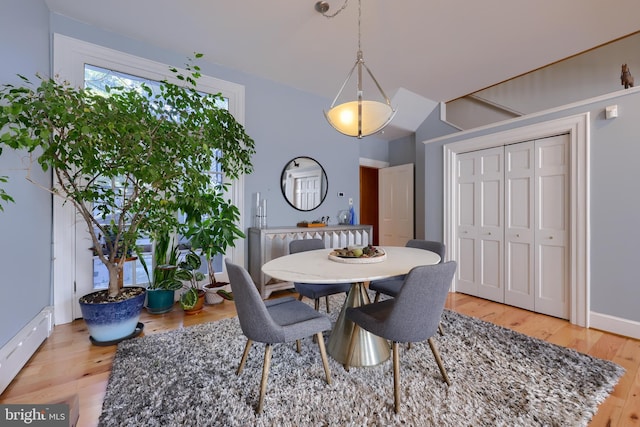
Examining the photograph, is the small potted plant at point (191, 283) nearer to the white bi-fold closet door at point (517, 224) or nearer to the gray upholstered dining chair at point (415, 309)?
the gray upholstered dining chair at point (415, 309)

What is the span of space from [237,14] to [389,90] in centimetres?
228

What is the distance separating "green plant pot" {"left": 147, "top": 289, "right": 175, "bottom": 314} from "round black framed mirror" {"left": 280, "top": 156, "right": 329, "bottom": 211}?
1.88 meters

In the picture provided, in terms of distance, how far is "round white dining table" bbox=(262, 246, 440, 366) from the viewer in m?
1.48

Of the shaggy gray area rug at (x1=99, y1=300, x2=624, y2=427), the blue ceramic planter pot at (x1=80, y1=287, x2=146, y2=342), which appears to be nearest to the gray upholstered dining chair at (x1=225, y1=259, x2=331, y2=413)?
the shaggy gray area rug at (x1=99, y1=300, x2=624, y2=427)

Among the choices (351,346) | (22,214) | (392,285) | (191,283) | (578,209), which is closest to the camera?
(351,346)

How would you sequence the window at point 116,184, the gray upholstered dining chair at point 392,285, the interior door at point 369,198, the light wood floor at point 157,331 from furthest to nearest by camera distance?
the interior door at point 369,198, the window at point 116,184, the gray upholstered dining chair at point 392,285, the light wood floor at point 157,331

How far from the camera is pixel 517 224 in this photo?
303cm

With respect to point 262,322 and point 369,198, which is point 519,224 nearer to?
point 262,322

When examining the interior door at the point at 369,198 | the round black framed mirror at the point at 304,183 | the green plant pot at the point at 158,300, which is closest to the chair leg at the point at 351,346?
the green plant pot at the point at 158,300

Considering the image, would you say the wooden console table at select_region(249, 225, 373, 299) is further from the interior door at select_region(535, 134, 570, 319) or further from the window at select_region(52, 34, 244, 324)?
the interior door at select_region(535, 134, 570, 319)

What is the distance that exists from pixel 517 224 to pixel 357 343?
2470 millimetres

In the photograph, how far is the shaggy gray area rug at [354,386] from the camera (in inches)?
54.6

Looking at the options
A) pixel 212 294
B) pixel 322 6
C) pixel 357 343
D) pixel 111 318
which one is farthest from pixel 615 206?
pixel 111 318

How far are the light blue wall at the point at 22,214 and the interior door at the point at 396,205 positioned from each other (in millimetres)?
4998
